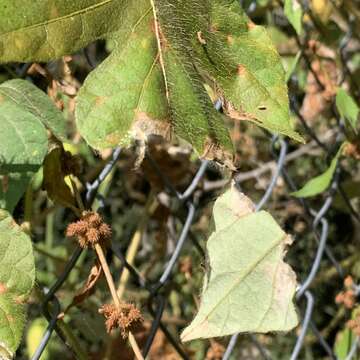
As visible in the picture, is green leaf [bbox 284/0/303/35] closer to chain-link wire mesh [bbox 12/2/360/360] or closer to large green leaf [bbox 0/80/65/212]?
chain-link wire mesh [bbox 12/2/360/360]

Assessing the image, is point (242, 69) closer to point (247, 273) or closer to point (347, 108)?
point (247, 273)

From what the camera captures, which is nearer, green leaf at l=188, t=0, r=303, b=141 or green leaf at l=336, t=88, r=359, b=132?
green leaf at l=188, t=0, r=303, b=141

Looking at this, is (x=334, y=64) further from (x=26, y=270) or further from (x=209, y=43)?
(x=26, y=270)

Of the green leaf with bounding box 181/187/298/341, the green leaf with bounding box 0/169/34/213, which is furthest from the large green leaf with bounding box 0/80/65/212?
the green leaf with bounding box 181/187/298/341

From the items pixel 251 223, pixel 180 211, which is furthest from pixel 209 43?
pixel 180 211

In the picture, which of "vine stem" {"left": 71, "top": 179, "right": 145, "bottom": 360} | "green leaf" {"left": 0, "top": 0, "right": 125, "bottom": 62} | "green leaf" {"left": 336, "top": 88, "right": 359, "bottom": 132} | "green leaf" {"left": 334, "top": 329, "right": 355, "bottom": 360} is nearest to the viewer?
"green leaf" {"left": 0, "top": 0, "right": 125, "bottom": 62}

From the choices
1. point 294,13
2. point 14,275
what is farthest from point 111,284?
point 294,13

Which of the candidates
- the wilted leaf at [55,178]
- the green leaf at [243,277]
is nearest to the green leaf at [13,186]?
the wilted leaf at [55,178]
